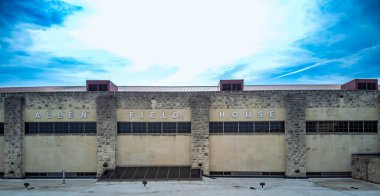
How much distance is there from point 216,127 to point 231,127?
158 cm

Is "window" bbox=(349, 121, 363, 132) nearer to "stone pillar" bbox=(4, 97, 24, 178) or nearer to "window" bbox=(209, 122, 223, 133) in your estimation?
"window" bbox=(209, 122, 223, 133)

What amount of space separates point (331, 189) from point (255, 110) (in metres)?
9.76

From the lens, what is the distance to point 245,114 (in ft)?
90.8

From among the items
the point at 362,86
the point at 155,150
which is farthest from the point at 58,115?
the point at 362,86

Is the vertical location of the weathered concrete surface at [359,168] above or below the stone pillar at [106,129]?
below

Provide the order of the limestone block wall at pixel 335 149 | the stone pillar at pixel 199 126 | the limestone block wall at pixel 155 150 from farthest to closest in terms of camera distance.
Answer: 1. the limestone block wall at pixel 155 150
2. the limestone block wall at pixel 335 149
3. the stone pillar at pixel 199 126

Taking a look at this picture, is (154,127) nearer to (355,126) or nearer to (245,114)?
(245,114)

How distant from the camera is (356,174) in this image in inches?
1045

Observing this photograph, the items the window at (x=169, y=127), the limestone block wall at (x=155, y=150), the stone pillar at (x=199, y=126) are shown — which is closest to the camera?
the stone pillar at (x=199, y=126)

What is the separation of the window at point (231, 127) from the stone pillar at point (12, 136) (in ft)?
Answer: 70.0

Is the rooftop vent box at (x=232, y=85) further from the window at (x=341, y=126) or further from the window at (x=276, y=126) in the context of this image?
the window at (x=341, y=126)

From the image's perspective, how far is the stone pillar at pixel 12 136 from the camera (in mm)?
27141

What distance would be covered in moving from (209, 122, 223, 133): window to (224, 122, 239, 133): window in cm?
53

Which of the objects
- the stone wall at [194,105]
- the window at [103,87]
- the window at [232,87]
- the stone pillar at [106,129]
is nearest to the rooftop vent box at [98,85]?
the window at [103,87]
